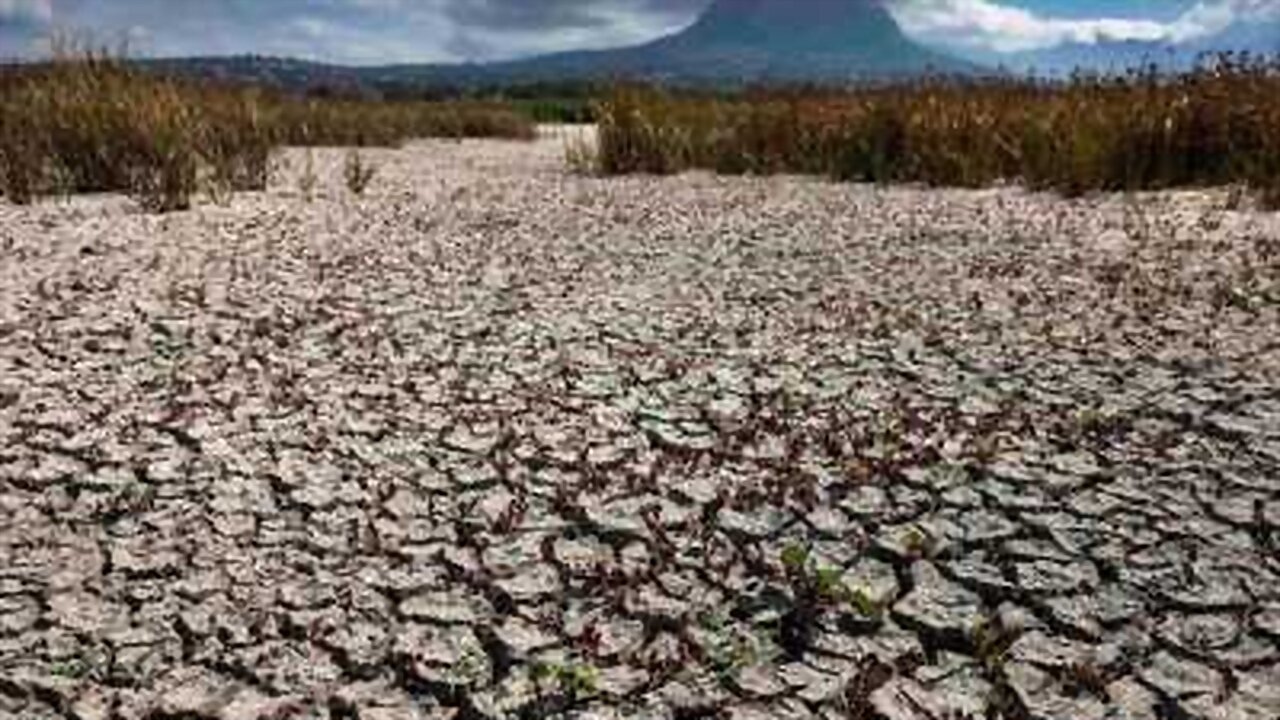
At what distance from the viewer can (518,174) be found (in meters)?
13.7

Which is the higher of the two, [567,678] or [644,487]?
[644,487]

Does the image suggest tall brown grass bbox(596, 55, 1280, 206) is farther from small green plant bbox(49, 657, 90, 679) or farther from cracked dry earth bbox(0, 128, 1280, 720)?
small green plant bbox(49, 657, 90, 679)

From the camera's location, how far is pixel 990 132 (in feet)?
37.1

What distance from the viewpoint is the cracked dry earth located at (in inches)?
121

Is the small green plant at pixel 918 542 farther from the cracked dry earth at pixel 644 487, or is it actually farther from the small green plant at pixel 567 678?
the small green plant at pixel 567 678

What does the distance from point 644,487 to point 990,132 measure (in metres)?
8.20

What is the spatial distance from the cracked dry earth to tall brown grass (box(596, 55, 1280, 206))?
3.23 meters

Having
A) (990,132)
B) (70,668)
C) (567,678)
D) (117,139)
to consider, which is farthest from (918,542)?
(117,139)

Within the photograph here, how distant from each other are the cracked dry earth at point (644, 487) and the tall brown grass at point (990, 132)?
127 inches

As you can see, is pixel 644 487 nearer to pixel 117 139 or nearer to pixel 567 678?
pixel 567 678

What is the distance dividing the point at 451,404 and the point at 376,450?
515 millimetres

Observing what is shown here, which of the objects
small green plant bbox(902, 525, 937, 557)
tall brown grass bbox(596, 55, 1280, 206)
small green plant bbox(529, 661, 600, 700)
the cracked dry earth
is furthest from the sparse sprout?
tall brown grass bbox(596, 55, 1280, 206)

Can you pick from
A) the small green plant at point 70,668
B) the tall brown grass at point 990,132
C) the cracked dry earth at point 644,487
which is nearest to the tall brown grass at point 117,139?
the cracked dry earth at point 644,487

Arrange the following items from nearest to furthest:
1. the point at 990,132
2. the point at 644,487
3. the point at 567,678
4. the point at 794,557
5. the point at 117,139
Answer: the point at 567,678 → the point at 794,557 → the point at 644,487 → the point at 117,139 → the point at 990,132
